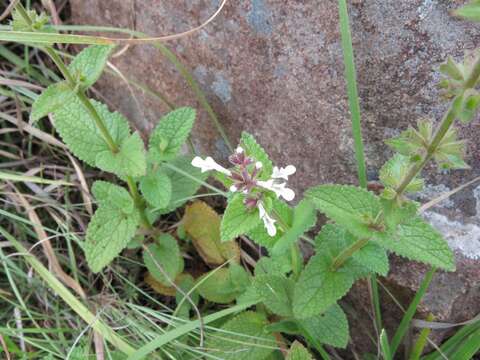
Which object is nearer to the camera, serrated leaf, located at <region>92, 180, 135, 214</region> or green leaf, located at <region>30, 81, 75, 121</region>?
green leaf, located at <region>30, 81, 75, 121</region>

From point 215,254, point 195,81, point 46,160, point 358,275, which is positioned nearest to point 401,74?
point 358,275

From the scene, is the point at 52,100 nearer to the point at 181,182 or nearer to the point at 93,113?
the point at 93,113

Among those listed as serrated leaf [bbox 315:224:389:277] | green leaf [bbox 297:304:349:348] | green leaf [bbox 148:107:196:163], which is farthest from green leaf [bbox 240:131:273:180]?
green leaf [bbox 297:304:349:348]

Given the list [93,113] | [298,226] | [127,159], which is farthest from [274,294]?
[93,113]

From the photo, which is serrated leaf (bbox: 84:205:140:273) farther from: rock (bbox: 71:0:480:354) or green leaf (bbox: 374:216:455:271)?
green leaf (bbox: 374:216:455:271)

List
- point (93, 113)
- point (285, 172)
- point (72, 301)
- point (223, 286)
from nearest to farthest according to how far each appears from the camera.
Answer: point (285, 172) → point (93, 113) → point (72, 301) → point (223, 286)

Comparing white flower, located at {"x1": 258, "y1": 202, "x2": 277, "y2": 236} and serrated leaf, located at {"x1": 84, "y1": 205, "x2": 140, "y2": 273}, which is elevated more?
white flower, located at {"x1": 258, "y1": 202, "x2": 277, "y2": 236}

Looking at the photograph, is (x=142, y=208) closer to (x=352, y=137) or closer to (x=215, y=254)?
(x=215, y=254)
